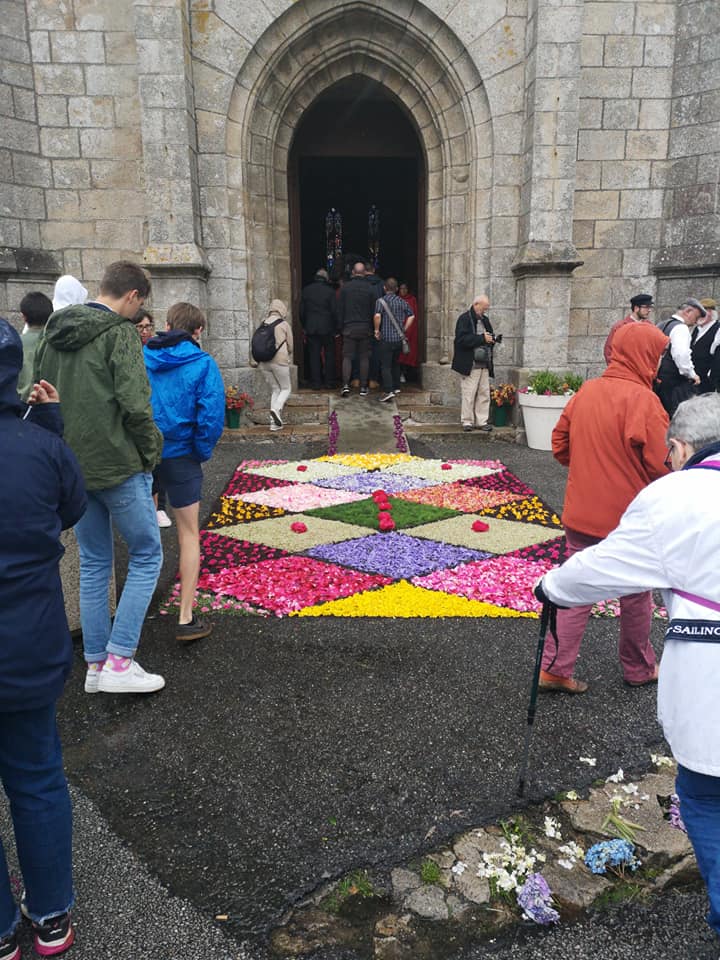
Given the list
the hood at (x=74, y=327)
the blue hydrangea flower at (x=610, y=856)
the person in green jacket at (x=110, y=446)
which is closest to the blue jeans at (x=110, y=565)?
the person in green jacket at (x=110, y=446)

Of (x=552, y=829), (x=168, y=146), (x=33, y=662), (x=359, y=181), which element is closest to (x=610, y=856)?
(x=552, y=829)

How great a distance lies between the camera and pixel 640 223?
34.7 ft

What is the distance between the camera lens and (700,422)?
202cm

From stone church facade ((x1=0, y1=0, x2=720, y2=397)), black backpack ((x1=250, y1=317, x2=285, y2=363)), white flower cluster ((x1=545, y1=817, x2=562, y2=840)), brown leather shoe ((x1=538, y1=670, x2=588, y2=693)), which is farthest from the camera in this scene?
black backpack ((x1=250, y1=317, x2=285, y2=363))

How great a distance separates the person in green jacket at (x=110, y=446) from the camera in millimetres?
3244

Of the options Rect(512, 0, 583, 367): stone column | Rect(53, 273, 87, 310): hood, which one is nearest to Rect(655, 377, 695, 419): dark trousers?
Rect(512, 0, 583, 367): stone column

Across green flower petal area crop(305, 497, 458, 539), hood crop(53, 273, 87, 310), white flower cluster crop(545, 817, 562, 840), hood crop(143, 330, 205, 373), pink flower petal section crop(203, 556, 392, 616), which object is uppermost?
hood crop(53, 273, 87, 310)

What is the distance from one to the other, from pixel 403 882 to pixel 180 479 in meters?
2.35

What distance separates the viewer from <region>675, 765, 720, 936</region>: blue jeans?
5.66 feet

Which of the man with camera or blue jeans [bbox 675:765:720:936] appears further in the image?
the man with camera

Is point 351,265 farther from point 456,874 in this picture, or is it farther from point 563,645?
point 456,874

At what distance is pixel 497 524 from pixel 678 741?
14.8 feet

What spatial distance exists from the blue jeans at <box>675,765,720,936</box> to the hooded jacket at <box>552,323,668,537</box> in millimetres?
1714

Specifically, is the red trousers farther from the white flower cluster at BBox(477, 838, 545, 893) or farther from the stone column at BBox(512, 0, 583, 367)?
the stone column at BBox(512, 0, 583, 367)
